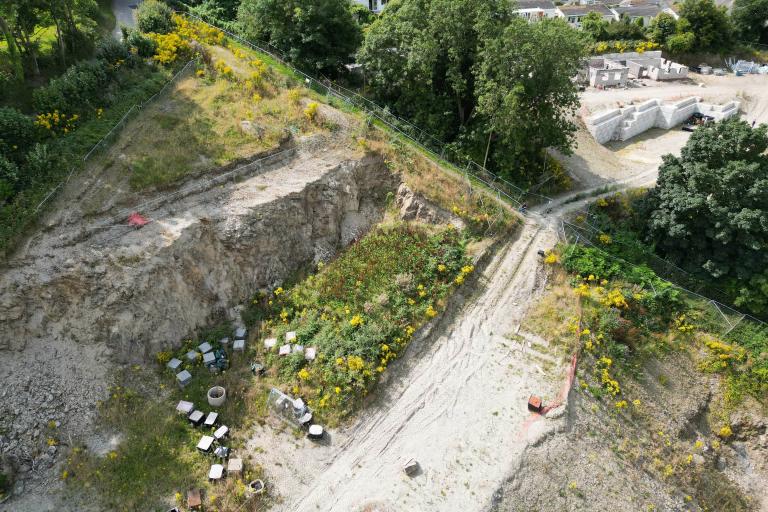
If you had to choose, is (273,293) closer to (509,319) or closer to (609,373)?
(509,319)

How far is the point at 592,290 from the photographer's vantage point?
2450 centimetres

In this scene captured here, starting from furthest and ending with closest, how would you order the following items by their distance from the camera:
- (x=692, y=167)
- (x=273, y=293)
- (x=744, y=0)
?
(x=744, y=0) → (x=692, y=167) → (x=273, y=293)

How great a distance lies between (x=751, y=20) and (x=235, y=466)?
247 ft

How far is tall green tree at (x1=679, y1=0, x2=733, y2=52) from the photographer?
55844 mm

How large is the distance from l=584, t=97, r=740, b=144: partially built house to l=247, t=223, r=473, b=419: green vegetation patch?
2210cm

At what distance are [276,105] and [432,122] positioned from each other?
9.73 metres

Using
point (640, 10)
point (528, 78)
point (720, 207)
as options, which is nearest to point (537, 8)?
point (640, 10)

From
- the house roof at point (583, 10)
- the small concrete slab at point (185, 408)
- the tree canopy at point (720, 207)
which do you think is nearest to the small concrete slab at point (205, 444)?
the small concrete slab at point (185, 408)

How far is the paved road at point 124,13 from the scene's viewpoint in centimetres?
3450

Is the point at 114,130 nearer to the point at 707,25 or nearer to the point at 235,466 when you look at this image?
the point at 235,466

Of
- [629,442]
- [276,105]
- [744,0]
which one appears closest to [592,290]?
[629,442]

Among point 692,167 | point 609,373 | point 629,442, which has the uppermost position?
point 692,167

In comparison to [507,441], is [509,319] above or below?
above

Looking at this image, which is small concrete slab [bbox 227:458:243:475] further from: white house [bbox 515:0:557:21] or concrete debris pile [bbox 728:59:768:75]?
white house [bbox 515:0:557:21]
